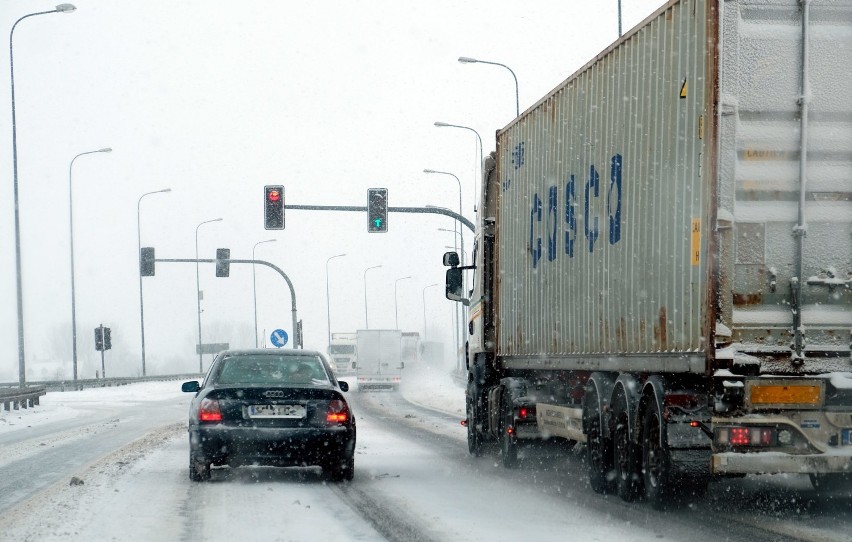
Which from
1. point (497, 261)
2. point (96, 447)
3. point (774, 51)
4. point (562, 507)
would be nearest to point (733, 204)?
point (774, 51)

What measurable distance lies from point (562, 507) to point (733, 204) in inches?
118

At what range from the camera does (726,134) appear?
918cm

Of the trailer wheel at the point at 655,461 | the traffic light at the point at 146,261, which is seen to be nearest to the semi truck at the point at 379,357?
the traffic light at the point at 146,261

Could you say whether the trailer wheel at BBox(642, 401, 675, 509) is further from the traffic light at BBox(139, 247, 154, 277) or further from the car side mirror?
the traffic light at BBox(139, 247, 154, 277)

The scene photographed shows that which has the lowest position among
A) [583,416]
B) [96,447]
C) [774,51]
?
[96,447]

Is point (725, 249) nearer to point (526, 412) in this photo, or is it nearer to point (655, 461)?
point (655, 461)

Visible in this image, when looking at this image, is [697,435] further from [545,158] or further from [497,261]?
[497,261]

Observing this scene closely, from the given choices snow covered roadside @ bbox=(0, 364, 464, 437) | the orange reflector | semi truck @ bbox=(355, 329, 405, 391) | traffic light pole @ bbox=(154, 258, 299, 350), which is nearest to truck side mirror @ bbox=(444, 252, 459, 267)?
the orange reflector

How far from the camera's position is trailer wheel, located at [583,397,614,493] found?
11555 millimetres

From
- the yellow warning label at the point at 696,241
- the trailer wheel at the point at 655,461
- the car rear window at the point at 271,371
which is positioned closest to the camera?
the yellow warning label at the point at 696,241

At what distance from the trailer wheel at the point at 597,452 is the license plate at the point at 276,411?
273 centimetres

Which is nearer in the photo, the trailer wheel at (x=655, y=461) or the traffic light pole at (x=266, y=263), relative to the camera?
the trailer wheel at (x=655, y=461)

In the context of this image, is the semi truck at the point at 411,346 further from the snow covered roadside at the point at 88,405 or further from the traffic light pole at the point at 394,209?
the traffic light pole at the point at 394,209

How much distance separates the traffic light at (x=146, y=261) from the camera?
137ft
